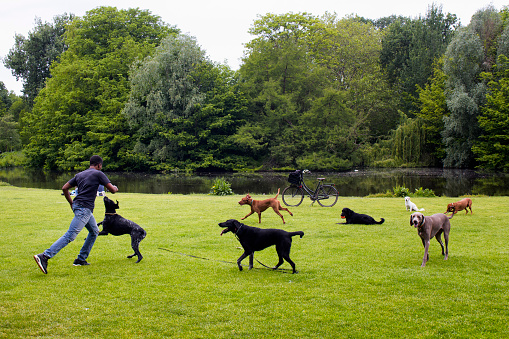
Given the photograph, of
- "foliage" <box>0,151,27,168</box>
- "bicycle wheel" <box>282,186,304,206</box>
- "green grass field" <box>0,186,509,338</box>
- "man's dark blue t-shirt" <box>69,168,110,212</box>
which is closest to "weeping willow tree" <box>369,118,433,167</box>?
"bicycle wheel" <box>282,186,304,206</box>

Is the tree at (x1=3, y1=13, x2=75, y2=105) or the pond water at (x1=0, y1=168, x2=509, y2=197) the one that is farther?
the tree at (x1=3, y1=13, x2=75, y2=105)

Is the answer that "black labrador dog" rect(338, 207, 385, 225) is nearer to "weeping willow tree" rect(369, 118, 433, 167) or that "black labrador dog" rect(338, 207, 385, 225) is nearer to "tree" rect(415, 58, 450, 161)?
"weeping willow tree" rect(369, 118, 433, 167)

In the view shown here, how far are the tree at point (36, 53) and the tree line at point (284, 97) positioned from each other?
1647cm

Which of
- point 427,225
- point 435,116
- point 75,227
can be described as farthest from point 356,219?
point 435,116

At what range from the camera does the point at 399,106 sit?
56188 millimetres

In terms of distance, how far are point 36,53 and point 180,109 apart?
1649 inches

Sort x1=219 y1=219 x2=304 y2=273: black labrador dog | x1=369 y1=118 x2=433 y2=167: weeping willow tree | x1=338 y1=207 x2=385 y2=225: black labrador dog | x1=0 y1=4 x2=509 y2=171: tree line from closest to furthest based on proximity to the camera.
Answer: x1=219 y1=219 x2=304 y2=273: black labrador dog < x1=338 y1=207 x2=385 y2=225: black labrador dog < x1=0 y1=4 x2=509 y2=171: tree line < x1=369 y1=118 x2=433 y2=167: weeping willow tree

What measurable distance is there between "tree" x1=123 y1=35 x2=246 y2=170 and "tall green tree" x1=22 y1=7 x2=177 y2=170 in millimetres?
3617

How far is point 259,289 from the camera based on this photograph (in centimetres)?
634

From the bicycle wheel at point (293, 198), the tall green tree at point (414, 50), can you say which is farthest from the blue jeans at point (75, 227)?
the tall green tree at point (414, 50)

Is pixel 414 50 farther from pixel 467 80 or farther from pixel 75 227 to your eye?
pixel 75 227

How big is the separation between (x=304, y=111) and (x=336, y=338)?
48704mm

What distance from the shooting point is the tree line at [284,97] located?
4262 cm

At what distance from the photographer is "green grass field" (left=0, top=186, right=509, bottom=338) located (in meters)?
5.02
